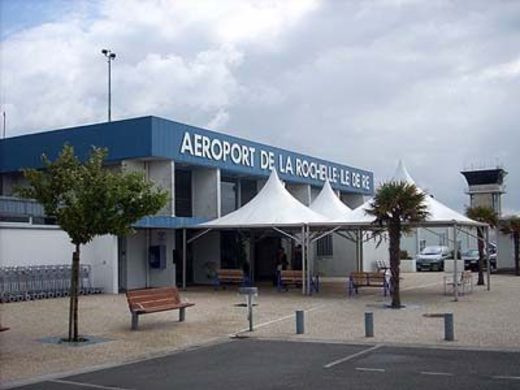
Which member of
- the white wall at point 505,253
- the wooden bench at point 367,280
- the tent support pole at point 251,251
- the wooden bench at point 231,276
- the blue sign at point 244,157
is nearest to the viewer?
the wooden bench at point 367,280

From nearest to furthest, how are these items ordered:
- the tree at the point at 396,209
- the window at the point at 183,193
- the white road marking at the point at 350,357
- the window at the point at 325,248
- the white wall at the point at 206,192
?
the white road marking at the point at 350,357 → the tree at the point at 396,209 → the white wall at the point at 206,192 → the window at the point at 183,193 → the window at the point at 325,248

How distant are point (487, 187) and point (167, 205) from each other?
1400 inches

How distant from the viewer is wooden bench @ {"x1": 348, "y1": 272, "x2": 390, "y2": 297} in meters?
24.1

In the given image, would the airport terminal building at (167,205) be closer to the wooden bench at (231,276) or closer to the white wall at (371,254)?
the white wall at (371,254)

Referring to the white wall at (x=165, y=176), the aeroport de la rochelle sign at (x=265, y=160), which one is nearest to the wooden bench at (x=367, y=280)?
the white wall at (x=165, y=176)

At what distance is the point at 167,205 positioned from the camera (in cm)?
2730

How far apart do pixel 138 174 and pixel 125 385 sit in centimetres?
588

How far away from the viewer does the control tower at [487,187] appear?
5562 cm

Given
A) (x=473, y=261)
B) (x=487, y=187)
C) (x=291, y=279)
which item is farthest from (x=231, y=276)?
(x=487, y=187)

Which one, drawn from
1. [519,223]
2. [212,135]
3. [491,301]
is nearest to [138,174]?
[491,301]

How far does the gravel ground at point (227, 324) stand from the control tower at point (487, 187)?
3221cm

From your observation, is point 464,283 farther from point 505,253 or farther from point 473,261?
point 473,261

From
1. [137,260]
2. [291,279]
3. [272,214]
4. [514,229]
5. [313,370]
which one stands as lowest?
[313,370]

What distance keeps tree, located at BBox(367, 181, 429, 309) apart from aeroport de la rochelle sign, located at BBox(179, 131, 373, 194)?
37.0ft
